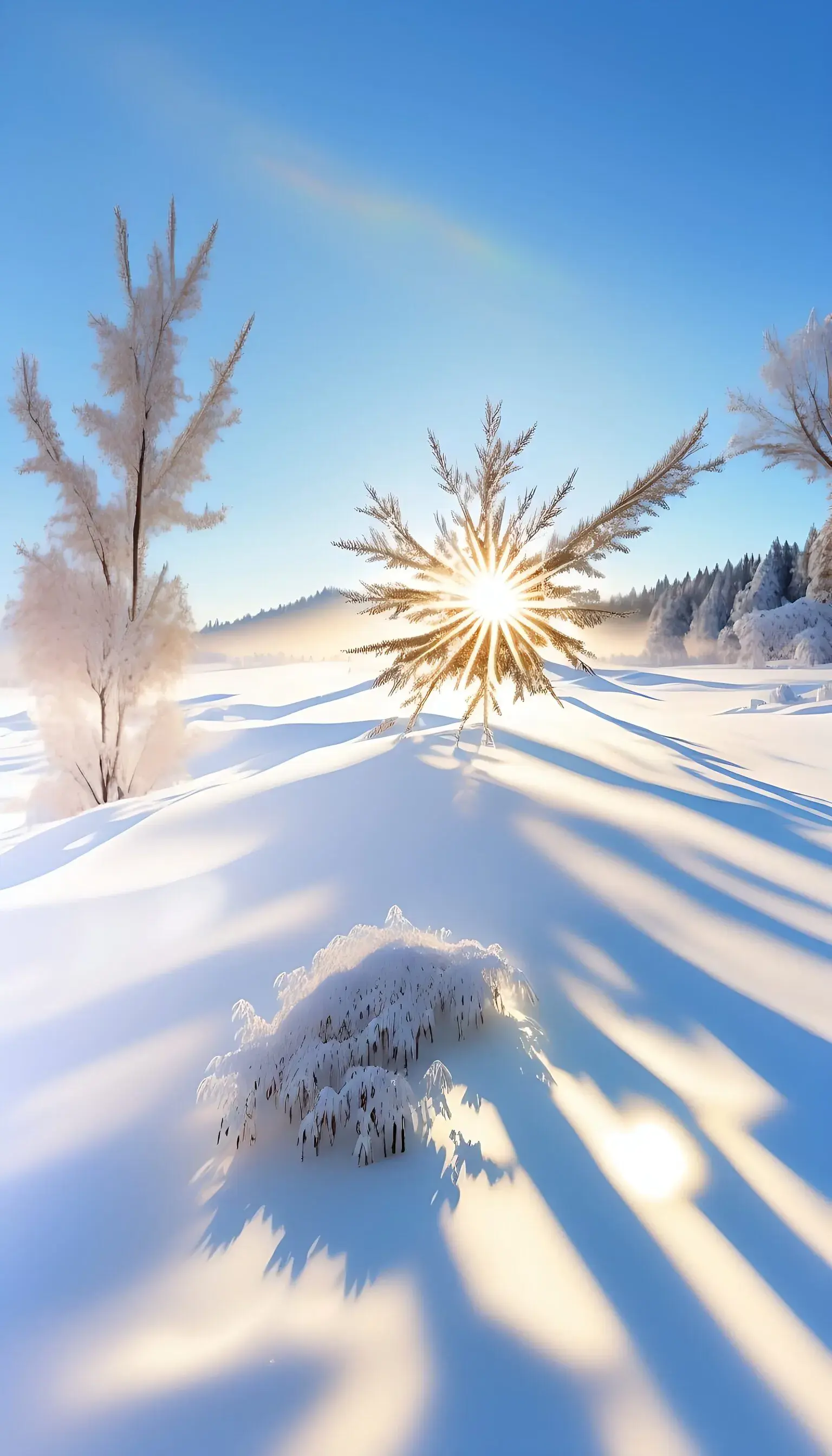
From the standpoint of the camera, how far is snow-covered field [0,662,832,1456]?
107 centimetres

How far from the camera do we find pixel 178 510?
6.65 meters

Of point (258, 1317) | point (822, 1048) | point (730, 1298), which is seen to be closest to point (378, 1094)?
point (258, 1317)

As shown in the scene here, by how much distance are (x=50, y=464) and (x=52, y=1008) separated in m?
5.42

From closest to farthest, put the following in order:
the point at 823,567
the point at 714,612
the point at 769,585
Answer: the point at 823,567, the point at 769,585, the point at 714,612

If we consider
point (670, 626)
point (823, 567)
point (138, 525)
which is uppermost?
point (138, 525)

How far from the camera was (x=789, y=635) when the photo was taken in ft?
65.9

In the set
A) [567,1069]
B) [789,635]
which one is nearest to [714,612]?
[789,635]

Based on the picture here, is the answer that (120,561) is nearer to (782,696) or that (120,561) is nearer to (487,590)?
(487,590)

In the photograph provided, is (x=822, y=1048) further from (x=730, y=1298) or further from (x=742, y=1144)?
(x=730, y=1298)

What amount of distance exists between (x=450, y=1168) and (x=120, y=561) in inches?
255

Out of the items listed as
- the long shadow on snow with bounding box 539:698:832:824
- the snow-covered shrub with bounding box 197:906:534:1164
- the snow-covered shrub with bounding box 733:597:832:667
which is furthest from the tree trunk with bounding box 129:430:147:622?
the snow-covered shrub with bounding box 733:597:832:667

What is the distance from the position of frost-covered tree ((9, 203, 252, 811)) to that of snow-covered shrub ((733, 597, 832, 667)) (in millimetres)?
18414

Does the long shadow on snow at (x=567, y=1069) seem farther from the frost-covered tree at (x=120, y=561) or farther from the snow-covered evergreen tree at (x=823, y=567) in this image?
the snow-covered evergreen tree at (x=823, y=567)

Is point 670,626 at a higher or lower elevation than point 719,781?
higher
